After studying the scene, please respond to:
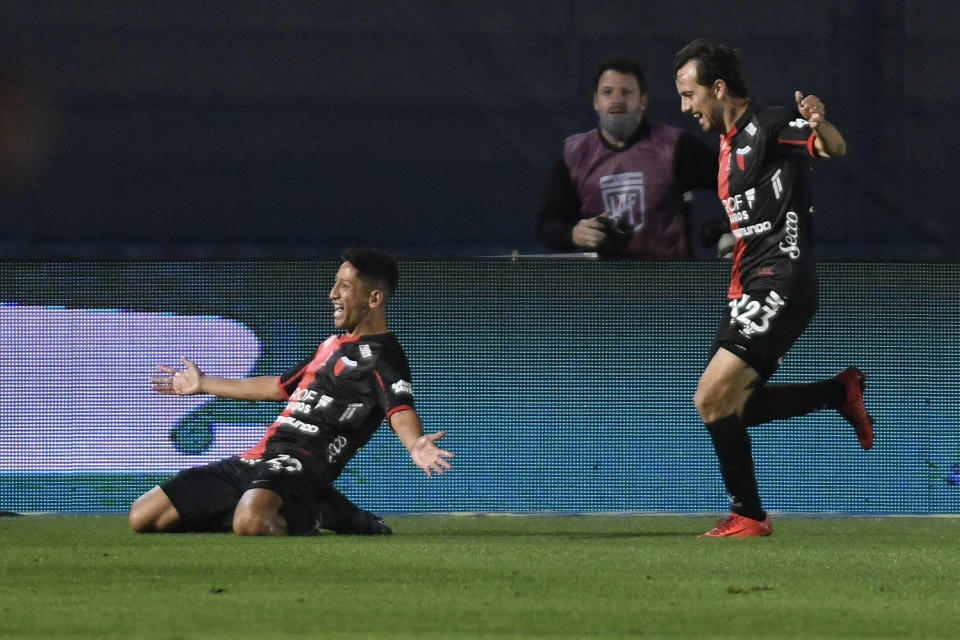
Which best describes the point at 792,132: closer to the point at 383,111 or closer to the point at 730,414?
the point at 730,414

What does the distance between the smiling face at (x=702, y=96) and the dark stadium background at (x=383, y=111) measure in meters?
1.54

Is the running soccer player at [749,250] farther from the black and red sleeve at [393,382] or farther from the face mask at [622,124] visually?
the face mask at [622,124]

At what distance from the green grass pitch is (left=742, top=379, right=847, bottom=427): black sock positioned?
0.43m

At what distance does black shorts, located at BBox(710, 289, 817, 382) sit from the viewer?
5.10 meters

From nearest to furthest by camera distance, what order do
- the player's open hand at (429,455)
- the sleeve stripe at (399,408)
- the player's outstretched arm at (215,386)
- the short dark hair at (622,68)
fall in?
the player's open hand at (429,455)
the sleeve stripe at (399,408)
the player's outstretched arm at (215,386)
the short dark hair at (622,68)

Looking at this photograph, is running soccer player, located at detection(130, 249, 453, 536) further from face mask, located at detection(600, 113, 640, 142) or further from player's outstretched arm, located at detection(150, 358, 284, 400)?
face mask, located at detection(600, 113, 640, 142)

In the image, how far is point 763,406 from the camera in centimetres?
542

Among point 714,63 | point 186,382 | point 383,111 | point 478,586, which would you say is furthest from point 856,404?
point 383,111

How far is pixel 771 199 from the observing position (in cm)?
519

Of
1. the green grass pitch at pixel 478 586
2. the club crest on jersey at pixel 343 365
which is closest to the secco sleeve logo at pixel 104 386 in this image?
the green grass pitch at pixel 478 586

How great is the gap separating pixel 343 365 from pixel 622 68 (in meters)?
2.14

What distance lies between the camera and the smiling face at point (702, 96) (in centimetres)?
524

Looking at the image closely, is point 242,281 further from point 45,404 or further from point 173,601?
point 173,601

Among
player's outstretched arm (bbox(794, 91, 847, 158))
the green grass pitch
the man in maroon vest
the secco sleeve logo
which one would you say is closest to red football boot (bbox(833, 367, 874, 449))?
the green grass pitch
